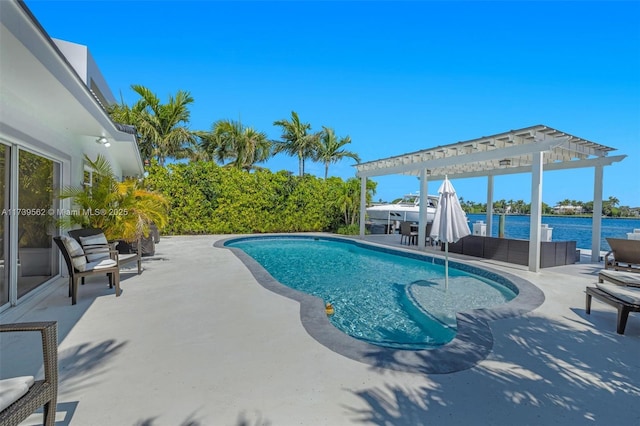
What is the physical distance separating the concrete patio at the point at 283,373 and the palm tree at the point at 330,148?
1911 centimetres

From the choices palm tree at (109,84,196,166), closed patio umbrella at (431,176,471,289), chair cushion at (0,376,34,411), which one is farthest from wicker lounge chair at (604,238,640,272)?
palm tree at (109,84,196,166)

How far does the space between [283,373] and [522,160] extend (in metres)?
12.5

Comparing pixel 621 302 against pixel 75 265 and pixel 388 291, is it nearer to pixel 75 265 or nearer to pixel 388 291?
pixel 388 291

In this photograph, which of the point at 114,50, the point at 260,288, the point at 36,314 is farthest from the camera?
the point at 114,50

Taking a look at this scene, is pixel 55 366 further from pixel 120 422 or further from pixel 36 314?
pixel 36 314

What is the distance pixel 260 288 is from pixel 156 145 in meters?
15.9

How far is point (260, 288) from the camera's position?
593 cm

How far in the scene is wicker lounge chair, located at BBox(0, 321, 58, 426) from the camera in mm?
1775

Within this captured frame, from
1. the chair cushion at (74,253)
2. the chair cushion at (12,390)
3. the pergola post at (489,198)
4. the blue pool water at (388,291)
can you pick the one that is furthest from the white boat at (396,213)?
the chair cushion at (12,390)

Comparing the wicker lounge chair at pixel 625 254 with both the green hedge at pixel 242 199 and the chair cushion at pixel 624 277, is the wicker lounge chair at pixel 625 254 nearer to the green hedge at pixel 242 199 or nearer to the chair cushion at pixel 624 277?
the chair cushion at pixel 624 277

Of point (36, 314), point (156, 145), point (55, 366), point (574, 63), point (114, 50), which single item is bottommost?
point (36, 314)

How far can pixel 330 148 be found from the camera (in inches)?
910

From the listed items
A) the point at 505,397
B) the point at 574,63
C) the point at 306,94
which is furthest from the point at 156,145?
the point at 574,63

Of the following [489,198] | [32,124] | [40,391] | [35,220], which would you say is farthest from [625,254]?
[35,220]
